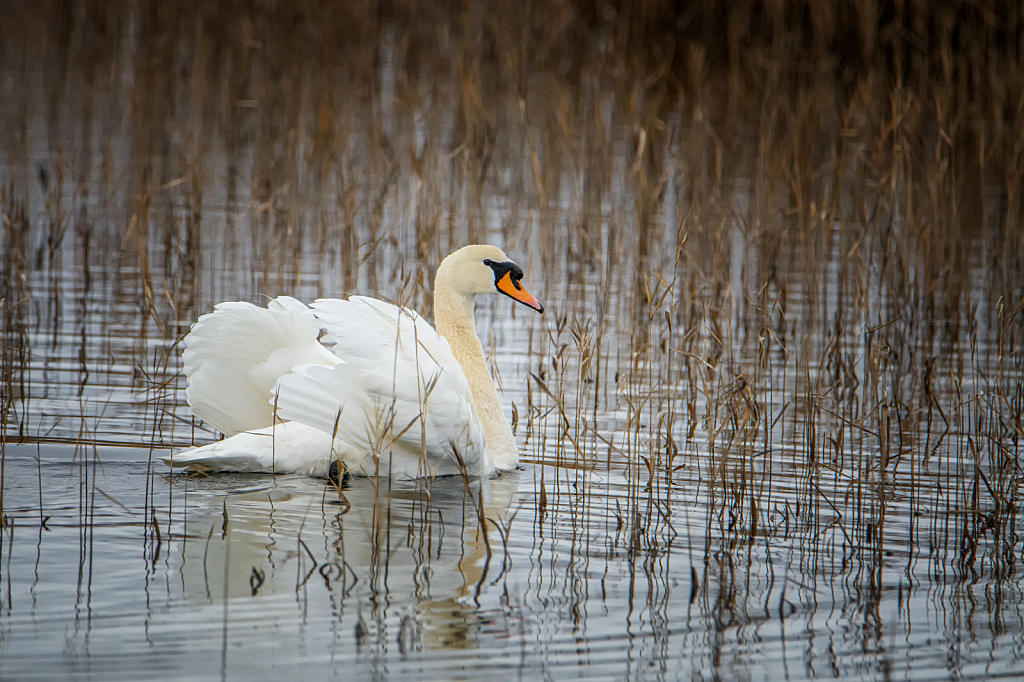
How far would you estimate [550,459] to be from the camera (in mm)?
5758

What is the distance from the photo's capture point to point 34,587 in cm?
374

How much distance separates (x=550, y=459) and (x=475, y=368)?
55cm

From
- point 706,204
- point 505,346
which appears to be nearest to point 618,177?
point 706,204

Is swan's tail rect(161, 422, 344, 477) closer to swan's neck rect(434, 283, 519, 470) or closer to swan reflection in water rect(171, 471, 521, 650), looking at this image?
swan reflection in water rect(171, 471, 521, 650)

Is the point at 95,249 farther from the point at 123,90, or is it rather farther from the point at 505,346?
the point at 123,90

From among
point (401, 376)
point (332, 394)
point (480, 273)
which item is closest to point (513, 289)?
point (480, 273)

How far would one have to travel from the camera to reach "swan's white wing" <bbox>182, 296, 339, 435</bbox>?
524cm

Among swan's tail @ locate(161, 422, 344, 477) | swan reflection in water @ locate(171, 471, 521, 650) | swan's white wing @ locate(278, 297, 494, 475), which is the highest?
swan's white wing @ locate(278, 297, 494, 475)

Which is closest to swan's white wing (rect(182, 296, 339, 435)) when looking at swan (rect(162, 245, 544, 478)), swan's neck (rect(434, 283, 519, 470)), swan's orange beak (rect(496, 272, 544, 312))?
swan (rect(162, 245, 544, 478))

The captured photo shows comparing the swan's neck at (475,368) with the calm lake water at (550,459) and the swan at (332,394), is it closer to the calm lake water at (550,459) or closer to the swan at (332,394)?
the swan at (332,394)

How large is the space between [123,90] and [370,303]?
10.2 m

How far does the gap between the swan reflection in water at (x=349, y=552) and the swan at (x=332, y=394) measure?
131 mm

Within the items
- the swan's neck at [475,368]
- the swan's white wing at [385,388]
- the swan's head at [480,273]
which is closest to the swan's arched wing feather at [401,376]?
the swan's white wing at [385,388]

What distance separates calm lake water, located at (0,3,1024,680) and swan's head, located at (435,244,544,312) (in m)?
0.44
